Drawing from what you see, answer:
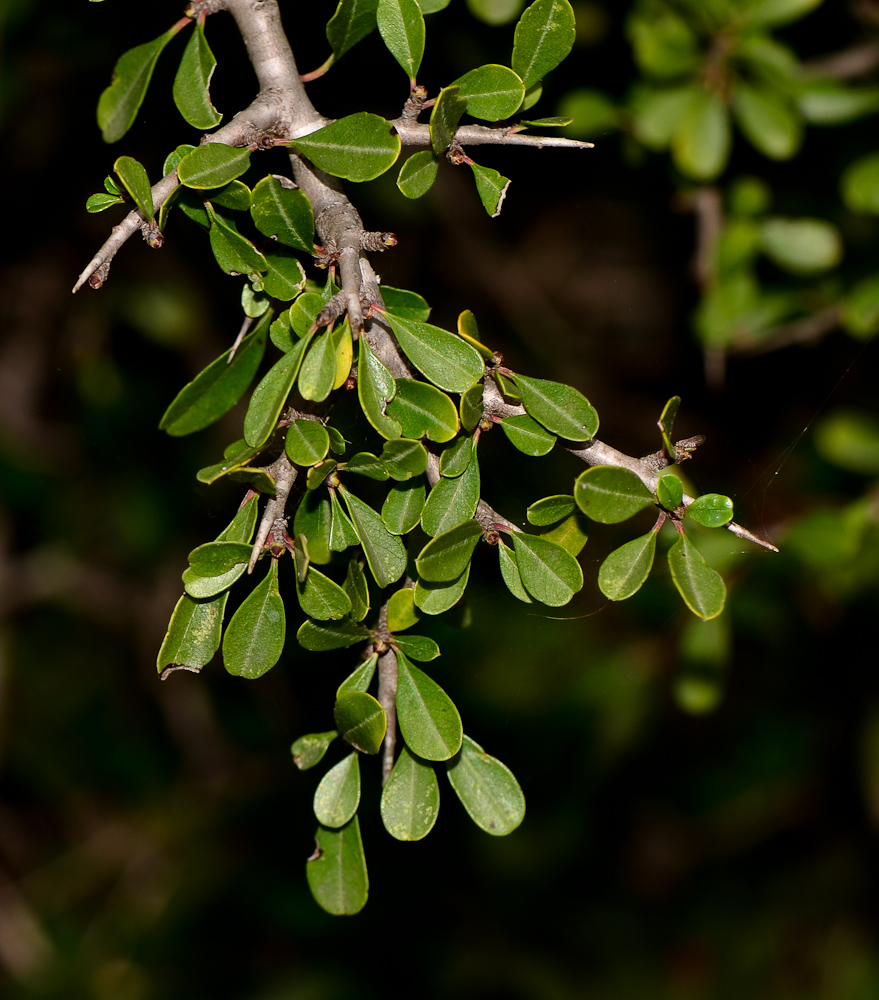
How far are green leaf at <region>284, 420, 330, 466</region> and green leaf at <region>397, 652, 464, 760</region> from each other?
17 centimetres

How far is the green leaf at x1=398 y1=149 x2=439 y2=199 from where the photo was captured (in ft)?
1.74

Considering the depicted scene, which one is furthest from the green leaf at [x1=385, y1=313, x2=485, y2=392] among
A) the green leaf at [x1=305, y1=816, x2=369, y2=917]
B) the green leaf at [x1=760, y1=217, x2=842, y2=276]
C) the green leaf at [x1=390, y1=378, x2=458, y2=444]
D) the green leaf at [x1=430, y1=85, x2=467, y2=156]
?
the green leaf at [x1=760, y1=217, x2=842, y2=276]

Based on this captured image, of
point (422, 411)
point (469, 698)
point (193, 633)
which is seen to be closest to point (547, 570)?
point (422, 411)

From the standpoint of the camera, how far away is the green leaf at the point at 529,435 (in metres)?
0.54

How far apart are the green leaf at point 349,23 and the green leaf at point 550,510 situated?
0.35 metres

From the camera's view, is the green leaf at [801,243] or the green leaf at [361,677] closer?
the green leaf at [361,677]

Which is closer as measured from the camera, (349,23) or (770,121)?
(349,23)

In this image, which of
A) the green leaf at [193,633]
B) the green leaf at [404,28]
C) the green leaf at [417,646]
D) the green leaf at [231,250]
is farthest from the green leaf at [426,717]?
the green leaf at [404,28]

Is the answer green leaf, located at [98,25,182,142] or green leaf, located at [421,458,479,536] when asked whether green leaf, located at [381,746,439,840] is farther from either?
green leaf, located at [98,25,182,142]

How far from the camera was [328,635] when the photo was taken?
21.8 inches

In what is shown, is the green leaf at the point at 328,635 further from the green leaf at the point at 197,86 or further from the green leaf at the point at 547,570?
the green leaf at the point at 197,86

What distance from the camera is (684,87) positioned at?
1.00 metres

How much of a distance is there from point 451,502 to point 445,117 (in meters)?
0.24

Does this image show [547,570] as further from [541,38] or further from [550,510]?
[541,38]
